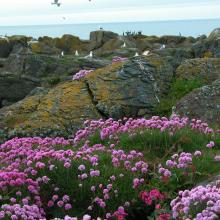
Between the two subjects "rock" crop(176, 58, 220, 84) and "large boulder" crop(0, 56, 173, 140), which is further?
"rock" crop(176, 58, 220, 84)

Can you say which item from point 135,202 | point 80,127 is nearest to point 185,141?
point 135,202

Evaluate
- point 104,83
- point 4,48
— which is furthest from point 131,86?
point 4,48

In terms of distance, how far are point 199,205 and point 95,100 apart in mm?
8030

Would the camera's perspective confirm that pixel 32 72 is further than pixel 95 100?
Yes

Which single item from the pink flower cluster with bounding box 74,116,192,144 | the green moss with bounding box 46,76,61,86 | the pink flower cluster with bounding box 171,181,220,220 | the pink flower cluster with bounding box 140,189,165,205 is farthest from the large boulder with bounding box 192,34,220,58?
the pink flower cluster with bounding box 171,181,220,220

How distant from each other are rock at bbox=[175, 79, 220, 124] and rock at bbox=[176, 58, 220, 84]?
7.28 ft

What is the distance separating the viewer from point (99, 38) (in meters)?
61.6

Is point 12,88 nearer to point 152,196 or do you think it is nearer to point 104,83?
point 104,83

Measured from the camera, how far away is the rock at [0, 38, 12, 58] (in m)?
44.3

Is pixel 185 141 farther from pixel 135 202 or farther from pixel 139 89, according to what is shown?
pixel 139 89

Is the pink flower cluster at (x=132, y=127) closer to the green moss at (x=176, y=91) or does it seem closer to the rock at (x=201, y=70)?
the green moss at (x=176, y=91)

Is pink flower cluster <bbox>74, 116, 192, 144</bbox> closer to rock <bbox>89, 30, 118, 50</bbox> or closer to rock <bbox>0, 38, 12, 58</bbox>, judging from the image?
rock <bbox>0, 38, 12, 58</bbox>

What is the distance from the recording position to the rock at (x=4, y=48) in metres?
44.3

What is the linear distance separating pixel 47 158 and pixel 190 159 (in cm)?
222
